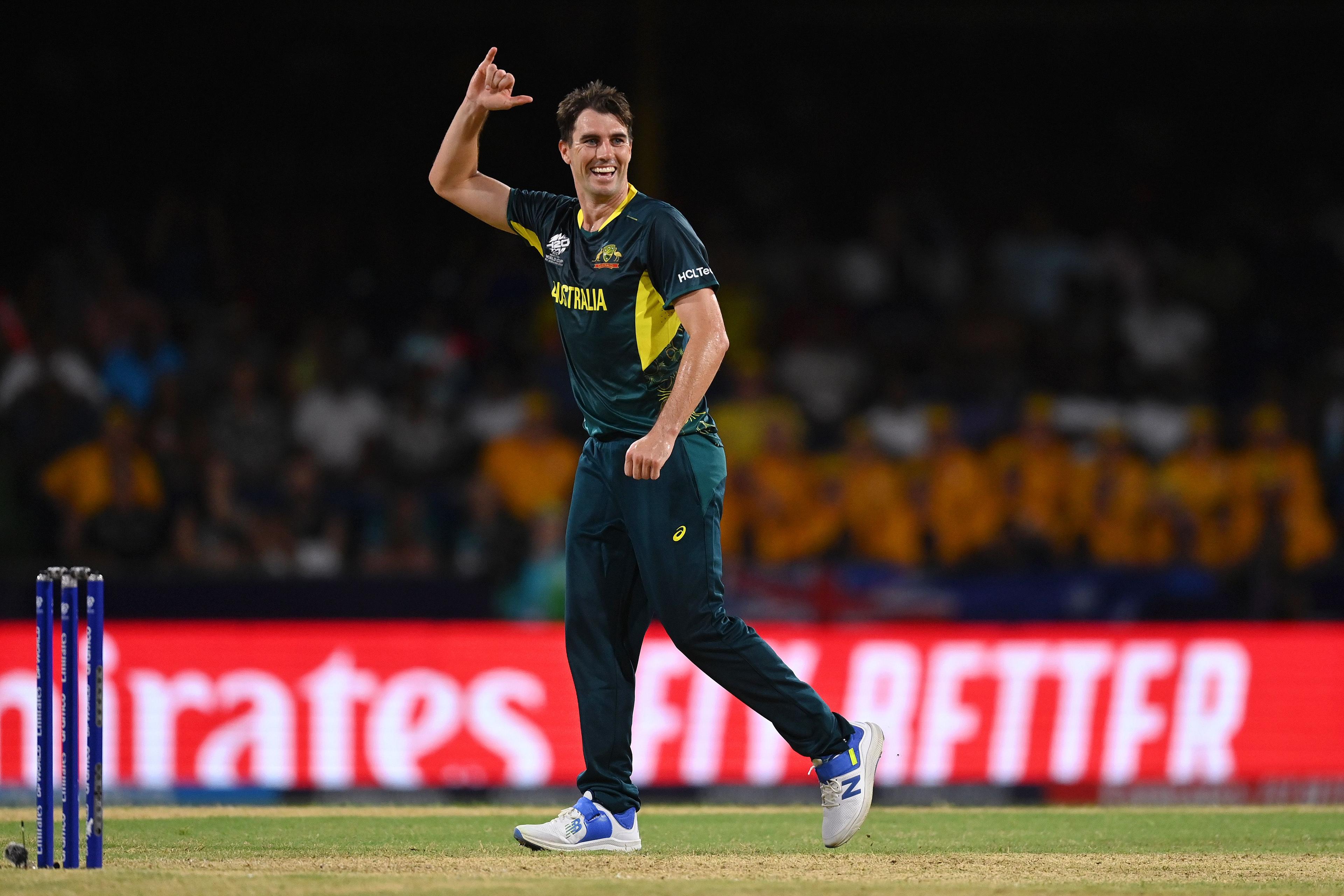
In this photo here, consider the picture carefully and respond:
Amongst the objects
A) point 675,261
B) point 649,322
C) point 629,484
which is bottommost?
point 629,484

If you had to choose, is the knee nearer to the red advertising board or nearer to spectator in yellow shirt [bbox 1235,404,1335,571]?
the red advertising board

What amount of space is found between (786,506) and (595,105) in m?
7.55

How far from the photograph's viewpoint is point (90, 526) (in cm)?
1223

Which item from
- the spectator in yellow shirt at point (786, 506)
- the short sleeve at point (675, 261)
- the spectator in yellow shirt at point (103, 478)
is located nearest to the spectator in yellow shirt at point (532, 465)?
the spectator in yellow shirt at point (786, 506)

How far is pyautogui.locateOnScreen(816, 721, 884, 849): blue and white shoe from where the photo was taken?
572 cm

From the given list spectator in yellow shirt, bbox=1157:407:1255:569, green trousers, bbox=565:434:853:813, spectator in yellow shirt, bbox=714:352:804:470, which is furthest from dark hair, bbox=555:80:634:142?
spectator in yellow shirt, bbox=1157:407:1255:569

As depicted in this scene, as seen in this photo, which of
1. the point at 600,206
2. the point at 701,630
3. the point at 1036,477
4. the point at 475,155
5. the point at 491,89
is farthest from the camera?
the point at 1036,477

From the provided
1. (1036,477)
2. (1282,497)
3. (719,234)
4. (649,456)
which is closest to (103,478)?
(719,234)

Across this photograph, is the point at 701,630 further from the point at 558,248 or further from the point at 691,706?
the point at 691,706

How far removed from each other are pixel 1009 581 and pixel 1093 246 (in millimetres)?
5369

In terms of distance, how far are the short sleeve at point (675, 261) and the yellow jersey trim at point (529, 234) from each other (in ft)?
1.68

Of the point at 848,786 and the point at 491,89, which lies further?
the point at 491,89

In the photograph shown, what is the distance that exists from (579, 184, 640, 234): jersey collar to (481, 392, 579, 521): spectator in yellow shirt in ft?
24.1

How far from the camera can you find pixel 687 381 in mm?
5363
